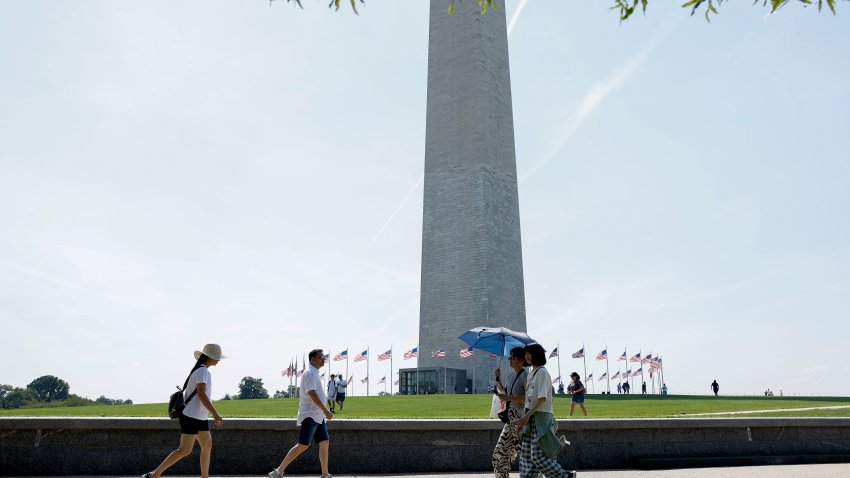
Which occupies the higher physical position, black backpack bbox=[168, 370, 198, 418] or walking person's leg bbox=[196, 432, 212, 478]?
black backpack bbox=[168, 370, 198, 418]

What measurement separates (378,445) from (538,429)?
15.5ft

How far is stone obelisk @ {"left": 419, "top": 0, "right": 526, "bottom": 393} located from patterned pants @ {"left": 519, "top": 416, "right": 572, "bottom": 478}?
4289 centimetres

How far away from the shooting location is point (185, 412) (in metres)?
9.20

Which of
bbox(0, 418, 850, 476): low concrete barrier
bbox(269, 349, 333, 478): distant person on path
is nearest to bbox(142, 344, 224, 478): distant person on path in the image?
bbox(269, 349, 333, 478): distant person on path

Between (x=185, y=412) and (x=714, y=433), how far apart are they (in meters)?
10.0

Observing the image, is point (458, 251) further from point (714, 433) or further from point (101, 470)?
point (101, 470)

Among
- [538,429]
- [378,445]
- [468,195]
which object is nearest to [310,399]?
[378,445]

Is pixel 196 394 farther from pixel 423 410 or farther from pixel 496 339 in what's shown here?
pixel 423 410

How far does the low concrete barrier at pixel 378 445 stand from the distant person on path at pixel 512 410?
3271 millimetres

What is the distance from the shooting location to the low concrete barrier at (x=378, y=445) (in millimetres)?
11539

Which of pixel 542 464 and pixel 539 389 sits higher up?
pixel 539 389

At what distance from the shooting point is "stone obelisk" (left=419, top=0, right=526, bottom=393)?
174 feet

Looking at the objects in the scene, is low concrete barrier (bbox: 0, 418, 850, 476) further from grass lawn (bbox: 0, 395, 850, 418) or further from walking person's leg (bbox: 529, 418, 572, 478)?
walking person's leg (bbox: 529, 418, 572, 478)

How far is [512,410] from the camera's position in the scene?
9.51 metres
